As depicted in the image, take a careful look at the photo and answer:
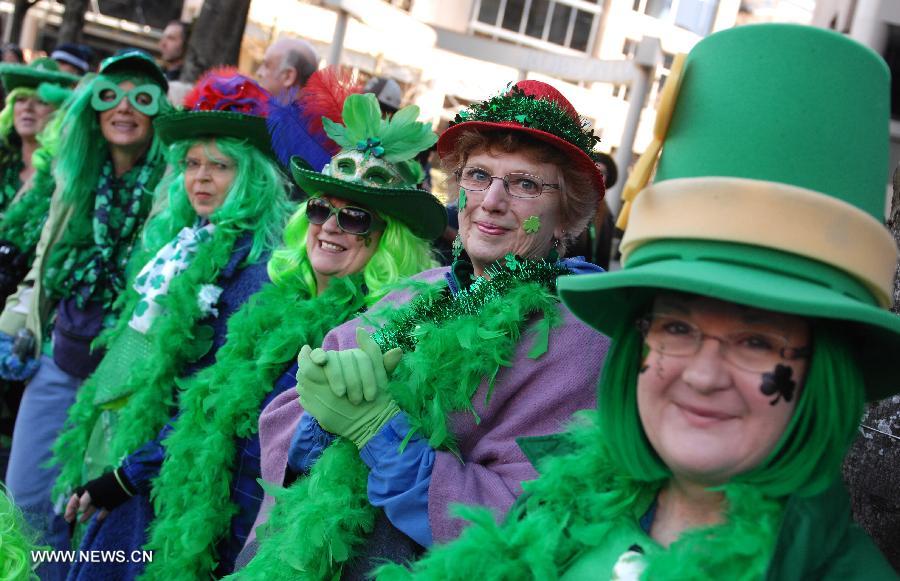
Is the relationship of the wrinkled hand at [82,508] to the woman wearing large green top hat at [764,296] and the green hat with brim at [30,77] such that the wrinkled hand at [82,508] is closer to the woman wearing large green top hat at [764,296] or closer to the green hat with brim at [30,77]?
the woman wearing large green top hat at [764,296]

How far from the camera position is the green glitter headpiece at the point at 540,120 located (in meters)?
2.38

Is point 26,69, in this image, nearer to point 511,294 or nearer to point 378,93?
point 378,93

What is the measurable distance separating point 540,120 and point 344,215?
104 centimetres

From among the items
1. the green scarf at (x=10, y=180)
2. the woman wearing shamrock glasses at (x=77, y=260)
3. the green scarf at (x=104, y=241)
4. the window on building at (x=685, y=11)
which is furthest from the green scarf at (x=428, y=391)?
the window on building at (x=685, y=11)

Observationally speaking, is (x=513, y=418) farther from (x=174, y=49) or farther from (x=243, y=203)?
(x=174, y=49)

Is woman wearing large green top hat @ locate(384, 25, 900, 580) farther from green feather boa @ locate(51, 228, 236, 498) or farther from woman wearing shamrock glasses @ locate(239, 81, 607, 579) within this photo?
green feather boa @ locate(51, 228, 236, 498)

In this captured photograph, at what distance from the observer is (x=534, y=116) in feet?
7.82

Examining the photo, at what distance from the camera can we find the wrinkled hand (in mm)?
3291

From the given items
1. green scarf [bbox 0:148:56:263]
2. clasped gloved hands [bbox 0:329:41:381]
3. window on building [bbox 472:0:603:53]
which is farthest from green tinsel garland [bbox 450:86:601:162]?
window on building [bbox 472:0:603:53]

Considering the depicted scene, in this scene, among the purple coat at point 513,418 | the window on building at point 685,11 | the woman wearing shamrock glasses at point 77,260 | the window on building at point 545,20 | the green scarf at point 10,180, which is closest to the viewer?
the purple coat at point 513,418

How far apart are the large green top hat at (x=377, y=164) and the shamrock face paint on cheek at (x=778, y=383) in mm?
1900

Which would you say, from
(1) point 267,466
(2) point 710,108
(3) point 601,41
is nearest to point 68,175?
(1) point 267,466

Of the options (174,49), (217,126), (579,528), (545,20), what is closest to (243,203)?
(217,126)

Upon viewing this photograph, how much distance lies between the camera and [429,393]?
228cm
